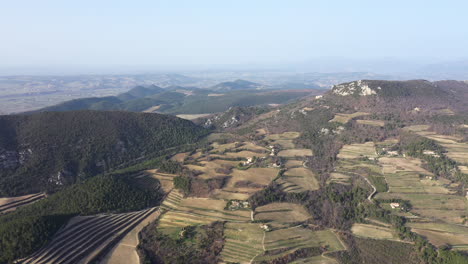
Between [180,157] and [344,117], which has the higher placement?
[344,117]

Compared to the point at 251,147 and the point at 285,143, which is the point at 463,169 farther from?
the point at 251,147

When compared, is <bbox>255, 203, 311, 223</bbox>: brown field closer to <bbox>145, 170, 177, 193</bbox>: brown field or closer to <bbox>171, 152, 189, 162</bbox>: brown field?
<bbox>145, 170, 177, 193</bbox>: brown field

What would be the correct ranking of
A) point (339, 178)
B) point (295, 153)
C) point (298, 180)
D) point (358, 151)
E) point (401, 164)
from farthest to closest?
point (295, 153), point (358, 151), point (401, 164), point (339, 178), point (298, 180)

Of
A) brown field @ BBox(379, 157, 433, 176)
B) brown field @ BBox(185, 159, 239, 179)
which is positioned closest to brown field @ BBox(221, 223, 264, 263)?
brown field @ BBox(185, 159, 239, 179)

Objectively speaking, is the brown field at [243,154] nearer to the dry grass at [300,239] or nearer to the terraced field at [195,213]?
the terraced field at [195,213]

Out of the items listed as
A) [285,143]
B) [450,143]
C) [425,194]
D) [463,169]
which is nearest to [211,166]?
[285,143]

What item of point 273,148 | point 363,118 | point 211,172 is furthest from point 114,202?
point 363,118

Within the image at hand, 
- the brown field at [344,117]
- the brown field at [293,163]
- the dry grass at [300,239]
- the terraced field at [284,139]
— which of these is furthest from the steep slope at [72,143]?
the dry grass at [300,239]

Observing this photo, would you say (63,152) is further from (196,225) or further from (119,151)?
(196,225)
